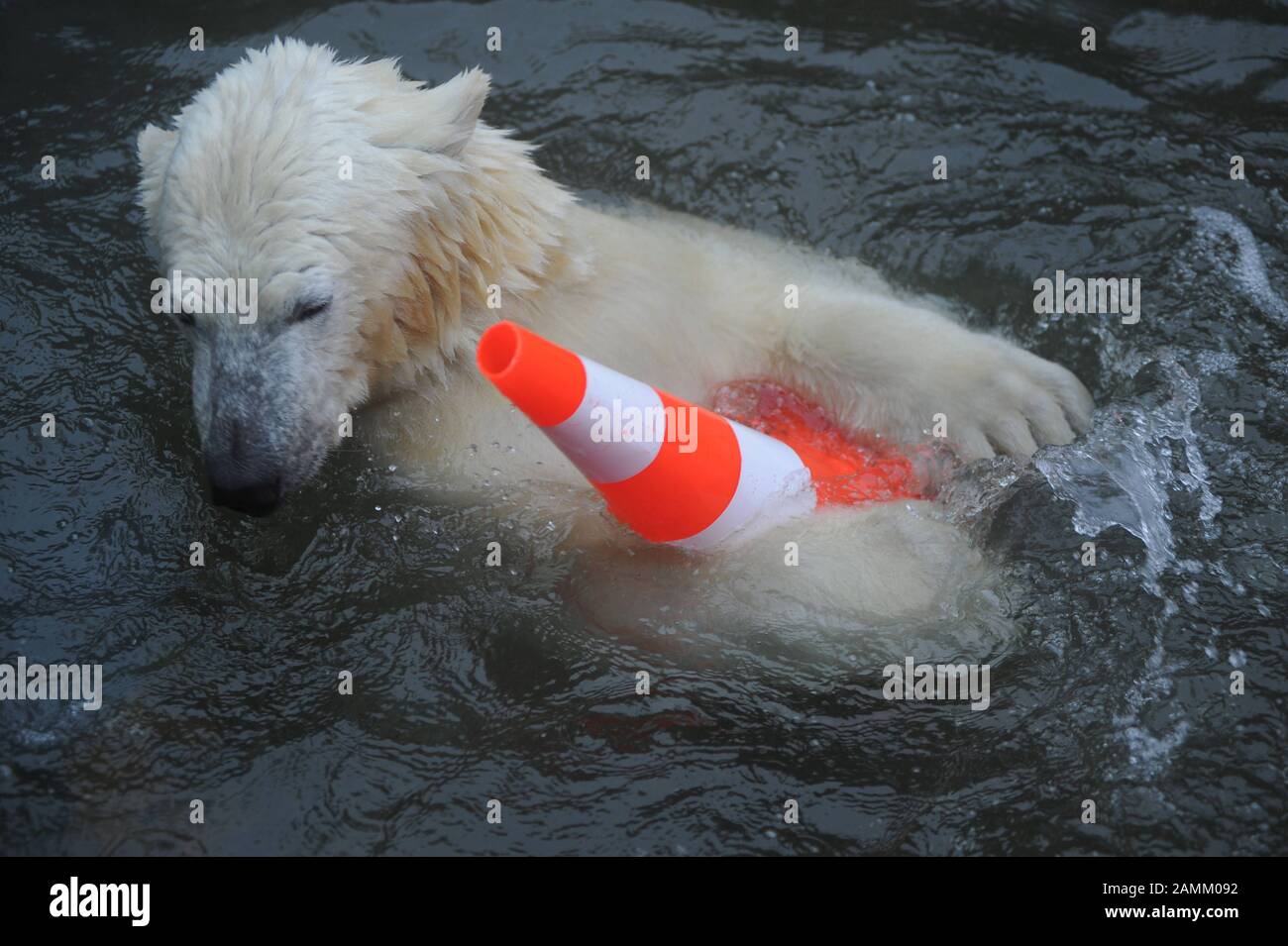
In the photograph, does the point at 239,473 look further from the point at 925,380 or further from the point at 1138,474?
the point at 1138,474

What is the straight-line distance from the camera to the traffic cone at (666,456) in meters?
2.89

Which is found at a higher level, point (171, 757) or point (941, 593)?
point (941, 593)

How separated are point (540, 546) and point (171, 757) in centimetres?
121

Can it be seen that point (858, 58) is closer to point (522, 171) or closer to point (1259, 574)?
point (522, 171)

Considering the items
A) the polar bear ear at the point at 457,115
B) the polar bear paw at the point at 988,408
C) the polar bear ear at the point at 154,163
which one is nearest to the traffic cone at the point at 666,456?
the polar bear paw at the point at 988,408

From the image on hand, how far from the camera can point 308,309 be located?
3.17 metres

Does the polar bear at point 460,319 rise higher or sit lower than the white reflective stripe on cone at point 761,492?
higher

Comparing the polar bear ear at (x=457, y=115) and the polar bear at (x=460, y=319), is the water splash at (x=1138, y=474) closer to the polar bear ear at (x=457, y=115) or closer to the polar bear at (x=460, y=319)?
the polar bear at (x=460, y=319)

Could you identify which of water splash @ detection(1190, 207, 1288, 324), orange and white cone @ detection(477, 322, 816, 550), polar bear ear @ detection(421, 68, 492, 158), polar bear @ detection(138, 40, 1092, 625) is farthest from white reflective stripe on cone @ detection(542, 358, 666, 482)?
water splash @ detection(1190, 207, 1288, 324)

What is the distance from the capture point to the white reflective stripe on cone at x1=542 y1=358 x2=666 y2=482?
3.02 m

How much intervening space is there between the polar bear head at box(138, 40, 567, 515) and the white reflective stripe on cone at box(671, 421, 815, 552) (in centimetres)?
86

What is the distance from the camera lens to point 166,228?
3.24 meters

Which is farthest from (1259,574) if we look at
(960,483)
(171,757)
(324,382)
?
(171,757)

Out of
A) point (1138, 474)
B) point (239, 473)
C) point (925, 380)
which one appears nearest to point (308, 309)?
point (239, 473)
